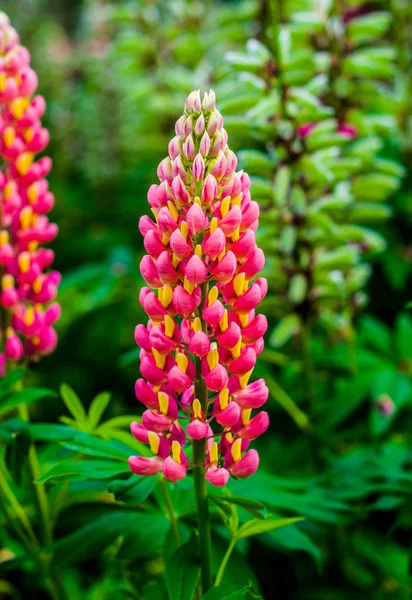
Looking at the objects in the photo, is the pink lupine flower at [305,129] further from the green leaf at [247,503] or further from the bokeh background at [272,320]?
the green leaf at [247,503]

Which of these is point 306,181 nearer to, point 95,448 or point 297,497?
point 297,497

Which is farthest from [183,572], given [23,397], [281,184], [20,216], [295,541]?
[281,184]

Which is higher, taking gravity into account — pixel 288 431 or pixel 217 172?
pixel 217 172

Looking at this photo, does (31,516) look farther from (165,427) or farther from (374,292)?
(374,292)

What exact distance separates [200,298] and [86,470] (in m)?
0.37

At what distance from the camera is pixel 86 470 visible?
45.6 inches

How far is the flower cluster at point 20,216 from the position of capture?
1580 millimetres

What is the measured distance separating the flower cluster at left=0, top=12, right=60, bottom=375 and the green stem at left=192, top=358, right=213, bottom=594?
0.61 meters

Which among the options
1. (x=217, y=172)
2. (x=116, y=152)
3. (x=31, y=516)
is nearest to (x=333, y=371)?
(x=31, y=516)

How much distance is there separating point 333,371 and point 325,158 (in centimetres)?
84

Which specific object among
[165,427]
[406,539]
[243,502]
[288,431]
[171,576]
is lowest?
[406,539]

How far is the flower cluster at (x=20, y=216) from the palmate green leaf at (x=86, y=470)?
1.58ft

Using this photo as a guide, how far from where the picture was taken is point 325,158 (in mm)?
2004

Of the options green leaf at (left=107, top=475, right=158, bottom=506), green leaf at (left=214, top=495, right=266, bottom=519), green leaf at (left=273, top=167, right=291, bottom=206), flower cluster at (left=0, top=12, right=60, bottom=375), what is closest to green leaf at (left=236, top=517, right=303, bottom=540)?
green leaf at (left=214, top=495, right=266, bottom=519)
